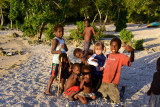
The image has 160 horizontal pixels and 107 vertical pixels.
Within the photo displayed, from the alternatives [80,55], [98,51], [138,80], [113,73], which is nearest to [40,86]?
[80,55]

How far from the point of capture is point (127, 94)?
13.5 ft

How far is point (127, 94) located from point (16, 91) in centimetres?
290

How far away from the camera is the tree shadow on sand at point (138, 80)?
387 cm

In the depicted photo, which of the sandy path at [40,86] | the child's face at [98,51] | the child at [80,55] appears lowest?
the sandy path at [40,86]

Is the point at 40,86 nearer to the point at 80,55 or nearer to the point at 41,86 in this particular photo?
the point at 41,86

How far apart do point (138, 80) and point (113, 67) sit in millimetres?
2068

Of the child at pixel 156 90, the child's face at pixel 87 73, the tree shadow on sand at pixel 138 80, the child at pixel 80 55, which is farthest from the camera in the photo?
the child at pixel 80 55

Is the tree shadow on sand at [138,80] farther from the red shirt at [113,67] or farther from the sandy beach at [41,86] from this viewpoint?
the red shirt at [113,67]

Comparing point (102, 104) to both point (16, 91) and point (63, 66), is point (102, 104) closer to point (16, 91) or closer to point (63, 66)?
point (63, 66)

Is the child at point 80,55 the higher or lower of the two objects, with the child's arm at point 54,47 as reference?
lower

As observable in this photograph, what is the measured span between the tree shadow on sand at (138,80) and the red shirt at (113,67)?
709mm

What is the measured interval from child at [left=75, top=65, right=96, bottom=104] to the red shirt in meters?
0.41

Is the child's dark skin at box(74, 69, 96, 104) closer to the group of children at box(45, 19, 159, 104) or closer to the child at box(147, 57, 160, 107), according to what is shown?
the group of children at box(45, 19, 159, 104)

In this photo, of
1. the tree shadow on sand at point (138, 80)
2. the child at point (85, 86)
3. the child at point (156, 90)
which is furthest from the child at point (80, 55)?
the child at point (156, 90)
